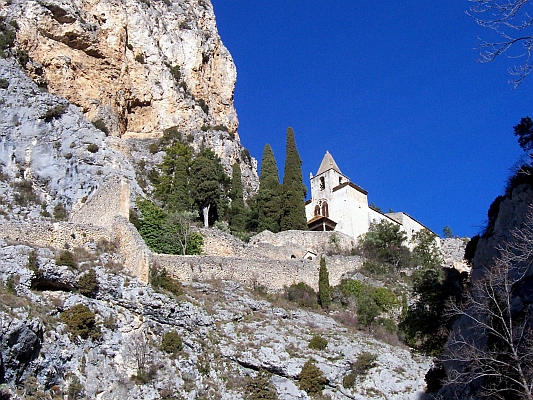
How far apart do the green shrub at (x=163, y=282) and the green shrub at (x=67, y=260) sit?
141 inches

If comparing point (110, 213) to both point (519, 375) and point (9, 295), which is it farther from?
point (519, 375)

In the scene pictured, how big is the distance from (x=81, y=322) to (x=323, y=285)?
15.2 m

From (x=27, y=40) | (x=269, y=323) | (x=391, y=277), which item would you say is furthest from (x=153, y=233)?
(x=27, y=40)

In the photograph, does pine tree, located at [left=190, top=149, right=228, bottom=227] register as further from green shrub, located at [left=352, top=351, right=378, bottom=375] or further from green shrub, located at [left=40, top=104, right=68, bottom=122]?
green shrub, located at [left=352, top=351, right=378, bottom=375]

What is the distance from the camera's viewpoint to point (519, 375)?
1686cm

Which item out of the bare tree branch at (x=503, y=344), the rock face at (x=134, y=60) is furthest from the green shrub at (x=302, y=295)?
the rock face at (x=134, y=60)

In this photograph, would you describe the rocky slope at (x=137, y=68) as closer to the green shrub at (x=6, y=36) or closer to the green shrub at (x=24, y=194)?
the green shrub at (x=6, y=36)

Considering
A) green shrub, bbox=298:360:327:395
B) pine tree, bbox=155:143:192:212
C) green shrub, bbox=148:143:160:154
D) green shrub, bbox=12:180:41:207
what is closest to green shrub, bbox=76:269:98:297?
green shrub, bbox=298:360:327:395

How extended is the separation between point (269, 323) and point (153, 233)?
8804mm

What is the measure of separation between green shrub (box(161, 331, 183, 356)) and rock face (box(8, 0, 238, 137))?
101 feet

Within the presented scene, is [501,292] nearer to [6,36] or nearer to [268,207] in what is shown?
[268,207]

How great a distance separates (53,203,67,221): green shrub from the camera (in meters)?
39.1

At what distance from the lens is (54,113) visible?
148ft

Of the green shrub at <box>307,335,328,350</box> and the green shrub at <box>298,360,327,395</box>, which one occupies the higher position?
the green shrub at <box>307,335,328,350</box>
